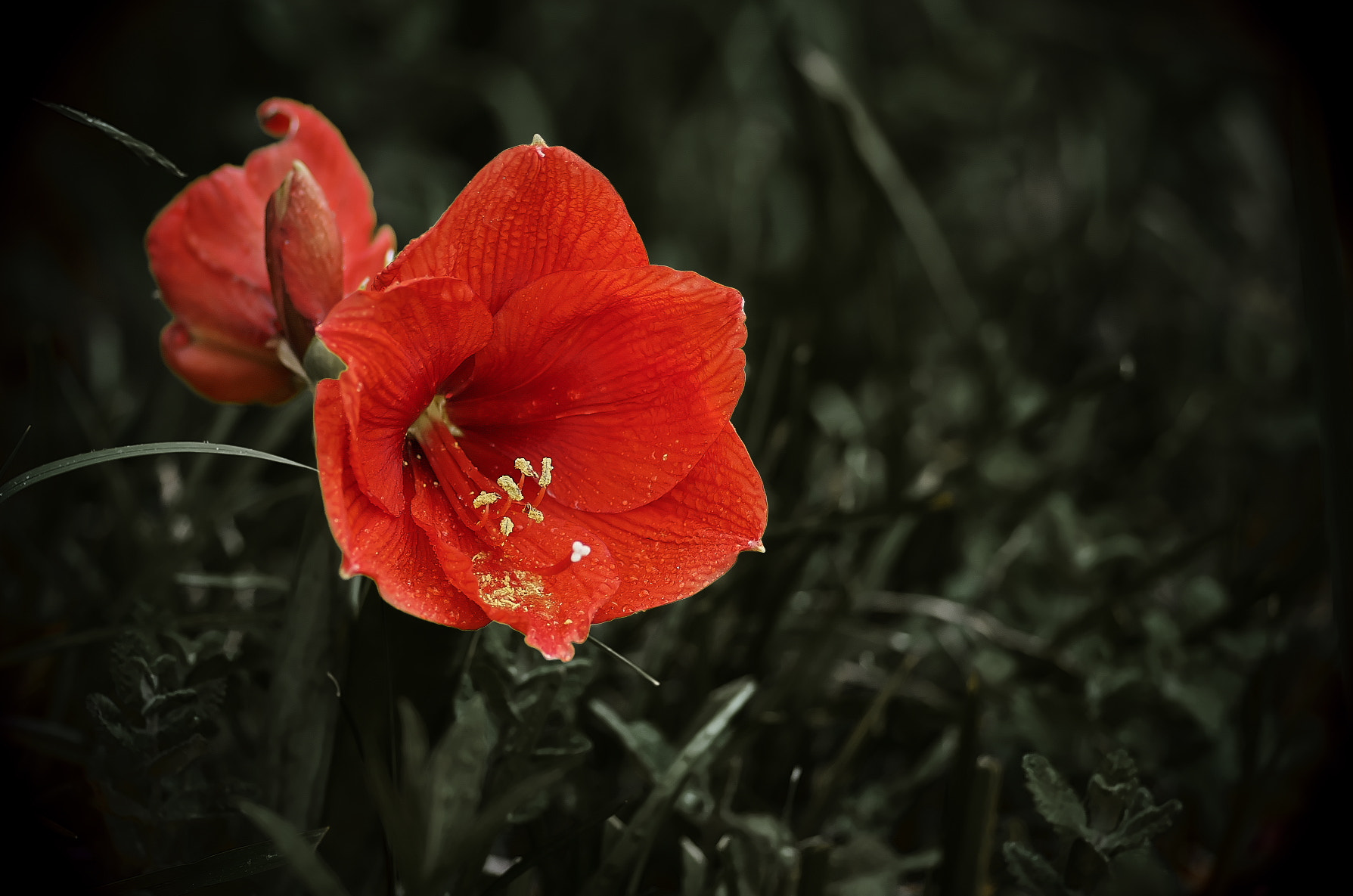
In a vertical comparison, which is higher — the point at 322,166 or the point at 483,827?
the point at 322,166

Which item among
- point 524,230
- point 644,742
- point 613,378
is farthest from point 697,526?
point 524,230

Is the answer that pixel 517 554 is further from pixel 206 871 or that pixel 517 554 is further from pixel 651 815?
pixel 206 871

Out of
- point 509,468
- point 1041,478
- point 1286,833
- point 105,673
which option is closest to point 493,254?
point 509,468

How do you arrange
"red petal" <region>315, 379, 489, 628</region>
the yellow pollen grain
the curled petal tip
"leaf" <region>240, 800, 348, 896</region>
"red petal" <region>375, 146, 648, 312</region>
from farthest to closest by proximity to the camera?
the curled petal tip
the yellow pollen grain
"red petal" <region>375, 146, 648, 312</region>
"red petal" <region>315, 379, 489, 628</region>
"leaf" <region>240, 800, 348, 896</region>

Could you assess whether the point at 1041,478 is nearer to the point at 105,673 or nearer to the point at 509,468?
the point at 509,468

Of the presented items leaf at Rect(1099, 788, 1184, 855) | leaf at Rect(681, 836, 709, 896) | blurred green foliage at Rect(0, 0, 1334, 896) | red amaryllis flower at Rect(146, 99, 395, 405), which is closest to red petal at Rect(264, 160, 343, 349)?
red amaryllis flower at Rect(146, 99, 395, 405)

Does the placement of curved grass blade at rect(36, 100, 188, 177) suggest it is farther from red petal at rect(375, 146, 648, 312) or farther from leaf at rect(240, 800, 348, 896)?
leaf at rect(240, 800, 348, 896)

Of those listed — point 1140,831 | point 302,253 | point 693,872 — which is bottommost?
point 693,872
